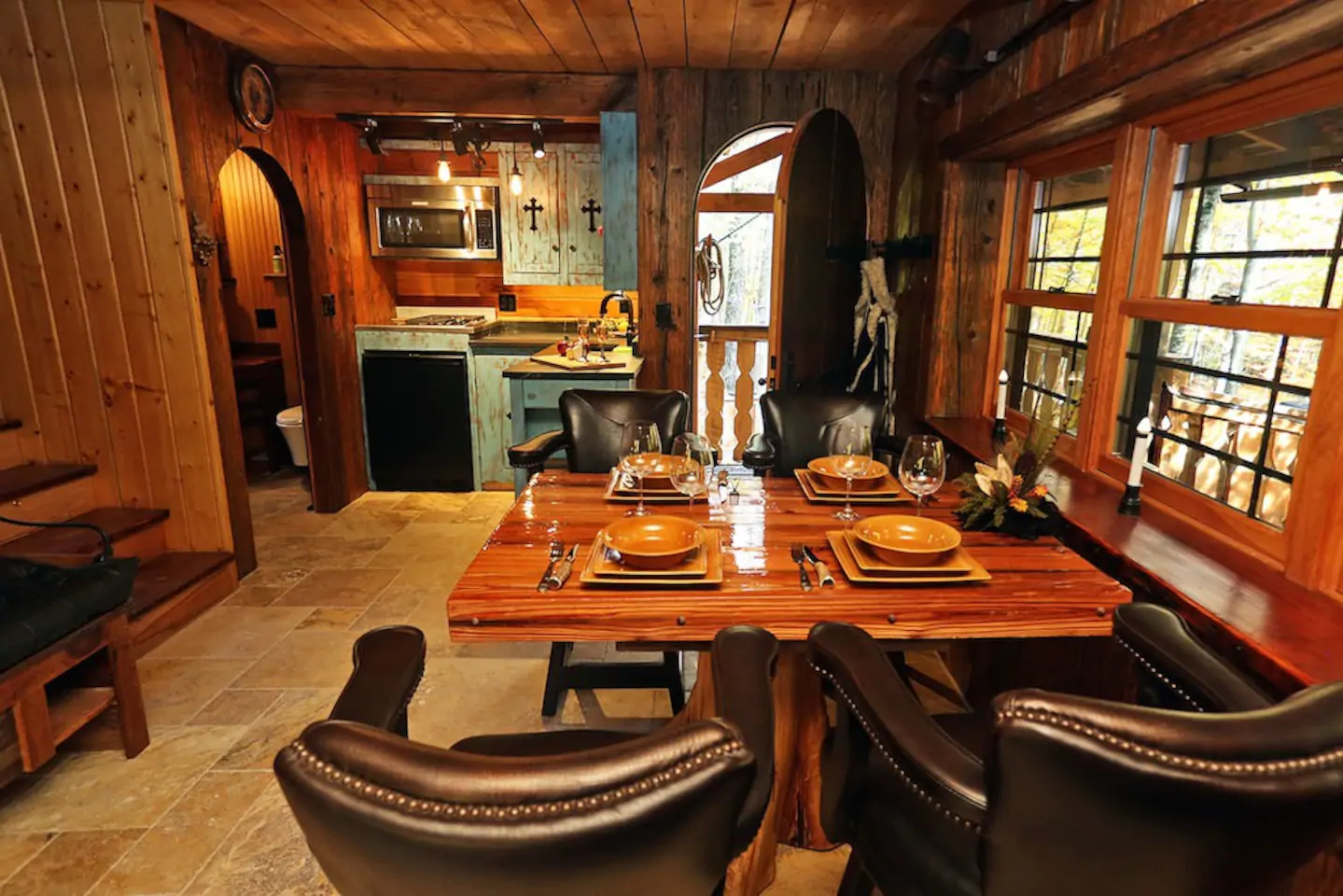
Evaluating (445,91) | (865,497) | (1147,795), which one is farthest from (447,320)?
(1147,795)

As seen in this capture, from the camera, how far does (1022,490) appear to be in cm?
176

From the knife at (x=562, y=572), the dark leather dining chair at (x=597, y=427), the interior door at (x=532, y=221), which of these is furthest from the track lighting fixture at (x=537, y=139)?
the knife at (x=562, y=572)

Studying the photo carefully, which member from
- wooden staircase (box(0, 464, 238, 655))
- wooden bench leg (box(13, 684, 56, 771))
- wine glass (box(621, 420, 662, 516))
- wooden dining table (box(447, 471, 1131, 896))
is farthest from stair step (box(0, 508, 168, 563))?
wine glass (box(621, 420, 662, 516))

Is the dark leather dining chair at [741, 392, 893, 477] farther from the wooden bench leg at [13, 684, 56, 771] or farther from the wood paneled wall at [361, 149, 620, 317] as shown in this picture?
the wood paneled wall at [361, 149, 620, 317]

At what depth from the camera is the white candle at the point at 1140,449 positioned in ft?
5.80

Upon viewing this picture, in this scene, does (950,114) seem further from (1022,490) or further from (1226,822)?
(1226,822)

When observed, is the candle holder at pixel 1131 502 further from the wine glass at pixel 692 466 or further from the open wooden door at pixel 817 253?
the open wooden door at pixel 817 253

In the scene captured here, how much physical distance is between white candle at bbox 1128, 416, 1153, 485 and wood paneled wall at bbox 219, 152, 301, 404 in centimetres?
508

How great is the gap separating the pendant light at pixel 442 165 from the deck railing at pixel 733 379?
2008 millimetres

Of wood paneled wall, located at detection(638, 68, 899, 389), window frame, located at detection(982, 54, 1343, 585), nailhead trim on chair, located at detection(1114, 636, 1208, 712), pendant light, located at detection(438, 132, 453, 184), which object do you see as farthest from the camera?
pendant light, located at detection(438, 132, 453, 184)

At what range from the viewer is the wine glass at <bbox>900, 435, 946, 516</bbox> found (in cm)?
177

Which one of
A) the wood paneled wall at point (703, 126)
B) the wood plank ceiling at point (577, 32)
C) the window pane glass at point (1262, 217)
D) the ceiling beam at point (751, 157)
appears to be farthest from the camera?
the ceiling beam at point (751, 157)

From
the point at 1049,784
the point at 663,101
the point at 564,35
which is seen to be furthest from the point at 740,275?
the point at 1049,784

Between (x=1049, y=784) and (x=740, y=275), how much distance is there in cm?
593
